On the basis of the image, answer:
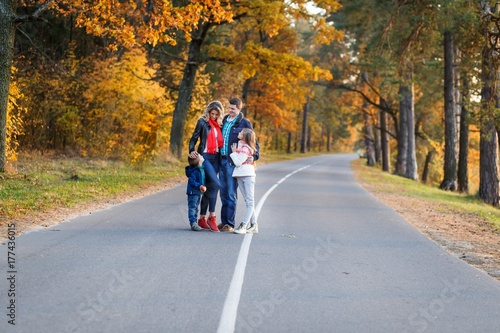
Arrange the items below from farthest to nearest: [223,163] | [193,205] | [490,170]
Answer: [490,170] → [223,163] → [193,205]

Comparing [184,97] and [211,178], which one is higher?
[184,97]

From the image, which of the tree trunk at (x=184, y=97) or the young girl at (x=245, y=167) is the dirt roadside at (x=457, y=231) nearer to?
the young girl at (x=245, y=167)

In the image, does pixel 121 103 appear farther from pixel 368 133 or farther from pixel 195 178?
pixel 368 133

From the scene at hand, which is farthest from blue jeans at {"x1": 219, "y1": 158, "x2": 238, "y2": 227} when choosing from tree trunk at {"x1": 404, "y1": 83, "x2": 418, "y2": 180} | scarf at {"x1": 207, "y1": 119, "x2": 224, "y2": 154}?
tree trunk at {"x1": 404, "y1": 83, "x2": 418, "y2": 180}

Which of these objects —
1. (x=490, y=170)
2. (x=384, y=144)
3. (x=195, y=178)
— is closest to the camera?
(x=195, y=178)

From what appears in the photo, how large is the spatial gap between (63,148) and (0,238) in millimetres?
16829

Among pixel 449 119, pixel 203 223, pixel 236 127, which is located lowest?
pixel 203 223

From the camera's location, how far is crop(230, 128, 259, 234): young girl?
10219mm

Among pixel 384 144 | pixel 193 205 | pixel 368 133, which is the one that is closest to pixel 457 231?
pixel 193 205

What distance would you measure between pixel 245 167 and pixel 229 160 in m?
0.31

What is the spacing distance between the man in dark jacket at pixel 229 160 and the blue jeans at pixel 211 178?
107 millimetres

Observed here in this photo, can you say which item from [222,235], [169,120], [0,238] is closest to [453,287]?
[222,235]

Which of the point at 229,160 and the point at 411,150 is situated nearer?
the point at 229,160

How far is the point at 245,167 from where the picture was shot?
1036 cm
